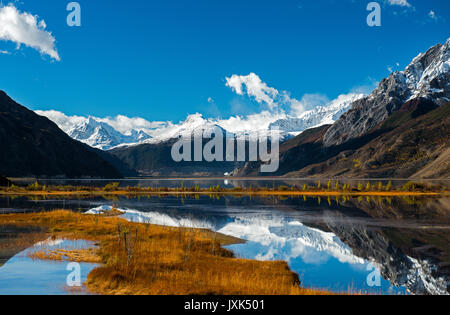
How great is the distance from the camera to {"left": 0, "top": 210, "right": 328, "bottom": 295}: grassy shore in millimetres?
21266

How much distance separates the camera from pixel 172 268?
1041 inches

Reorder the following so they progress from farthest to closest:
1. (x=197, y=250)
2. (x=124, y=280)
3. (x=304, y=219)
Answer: (x=304, y=219) → (x=197, y=250) → (x=124, y=280)

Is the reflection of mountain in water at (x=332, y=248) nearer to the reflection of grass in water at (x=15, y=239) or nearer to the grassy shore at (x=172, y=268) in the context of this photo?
the grassy shore at (x=172, y=268)

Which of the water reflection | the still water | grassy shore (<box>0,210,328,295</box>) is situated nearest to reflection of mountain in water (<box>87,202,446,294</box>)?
the still water

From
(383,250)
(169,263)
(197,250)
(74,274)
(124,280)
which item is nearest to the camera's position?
(124,280)

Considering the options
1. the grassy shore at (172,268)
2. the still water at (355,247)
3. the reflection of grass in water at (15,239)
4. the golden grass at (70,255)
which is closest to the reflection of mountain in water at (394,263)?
the still water at (355,247)

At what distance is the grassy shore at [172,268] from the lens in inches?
837

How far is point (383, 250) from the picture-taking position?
1454 inches

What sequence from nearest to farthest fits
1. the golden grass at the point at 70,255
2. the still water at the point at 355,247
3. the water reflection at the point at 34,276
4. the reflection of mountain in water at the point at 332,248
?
the water reflection at the point at 34,276
the still water at the point at 355,247
the reflection of mountain in water at the point at 332,248
the golden grass at the point at 70,255

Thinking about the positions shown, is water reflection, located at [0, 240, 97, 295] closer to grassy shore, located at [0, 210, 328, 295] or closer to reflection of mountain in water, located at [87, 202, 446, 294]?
grassy shore, located at [0, 210, 328, 295]

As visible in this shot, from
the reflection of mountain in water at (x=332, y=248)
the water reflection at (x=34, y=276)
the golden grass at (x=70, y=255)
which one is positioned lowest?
the reflection of mountain in water at (x=332, y=248)

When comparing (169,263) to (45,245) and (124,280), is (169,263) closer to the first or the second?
(124,280)
